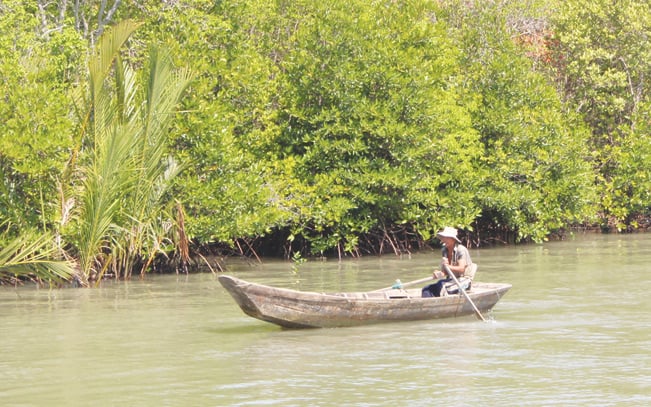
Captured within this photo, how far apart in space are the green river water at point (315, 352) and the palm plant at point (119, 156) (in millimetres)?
817

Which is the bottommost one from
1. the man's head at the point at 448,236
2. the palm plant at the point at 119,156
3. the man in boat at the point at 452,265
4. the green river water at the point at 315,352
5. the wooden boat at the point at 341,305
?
the green river water at the point at 315,352

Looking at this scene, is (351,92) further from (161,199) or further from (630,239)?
(630,239)

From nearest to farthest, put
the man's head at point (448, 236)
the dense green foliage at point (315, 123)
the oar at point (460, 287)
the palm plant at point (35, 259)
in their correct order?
the oar at point (460, 287) < the man's head at point (448, 236) < the palm plant at point (35, 259) < the dense green foliage at point (315, 123)

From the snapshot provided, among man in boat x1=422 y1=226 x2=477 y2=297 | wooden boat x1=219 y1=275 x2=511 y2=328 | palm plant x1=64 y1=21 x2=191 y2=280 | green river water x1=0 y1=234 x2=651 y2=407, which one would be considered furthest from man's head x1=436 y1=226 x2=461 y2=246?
palm plant x1=64 y1=21 x2=191 y2=280

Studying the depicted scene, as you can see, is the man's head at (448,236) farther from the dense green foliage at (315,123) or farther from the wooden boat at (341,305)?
the dense green foliage at (315,123)

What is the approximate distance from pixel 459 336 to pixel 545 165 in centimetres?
1467

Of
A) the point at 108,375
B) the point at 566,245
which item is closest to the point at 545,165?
the point at 566,245

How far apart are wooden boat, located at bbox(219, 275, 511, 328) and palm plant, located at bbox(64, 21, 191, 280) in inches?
226

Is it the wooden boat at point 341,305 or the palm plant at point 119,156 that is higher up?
the palm plant at point 119,156

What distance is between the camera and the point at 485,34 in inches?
1115

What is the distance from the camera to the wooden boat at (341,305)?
44.2ft

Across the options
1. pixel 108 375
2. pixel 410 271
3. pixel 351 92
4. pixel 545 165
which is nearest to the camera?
pixel 108 375

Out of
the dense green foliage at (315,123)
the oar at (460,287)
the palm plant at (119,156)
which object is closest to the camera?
the oar at (460,287)

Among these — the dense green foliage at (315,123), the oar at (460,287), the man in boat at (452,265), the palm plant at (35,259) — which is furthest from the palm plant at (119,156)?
the oar at (460,287)
